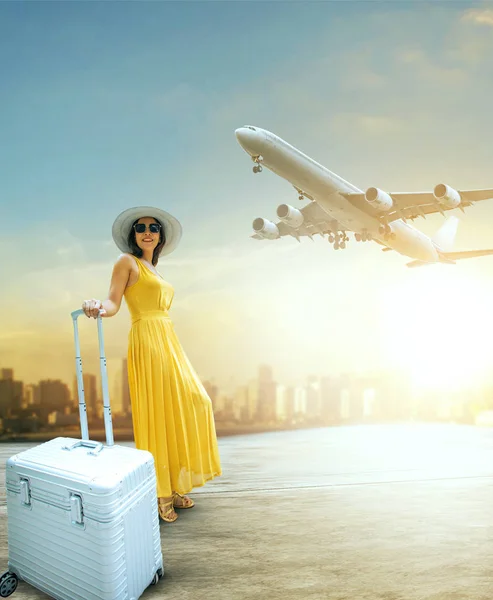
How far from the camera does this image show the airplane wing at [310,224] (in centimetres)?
1041

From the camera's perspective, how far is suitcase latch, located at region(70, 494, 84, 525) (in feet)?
5.19

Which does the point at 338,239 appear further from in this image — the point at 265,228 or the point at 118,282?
the point at 118,282

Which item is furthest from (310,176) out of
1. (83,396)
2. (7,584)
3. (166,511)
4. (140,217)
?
(7,584)

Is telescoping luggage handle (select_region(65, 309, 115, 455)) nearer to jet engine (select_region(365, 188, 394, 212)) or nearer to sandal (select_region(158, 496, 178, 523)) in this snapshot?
sandal (select_region(158, 496, 178, 523))

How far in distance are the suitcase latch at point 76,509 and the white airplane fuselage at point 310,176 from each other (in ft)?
24.4

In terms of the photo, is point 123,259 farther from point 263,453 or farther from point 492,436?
point 492,436

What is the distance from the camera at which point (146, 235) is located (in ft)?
8.50

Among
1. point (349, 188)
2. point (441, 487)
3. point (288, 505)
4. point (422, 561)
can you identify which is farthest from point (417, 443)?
point (349, 188)

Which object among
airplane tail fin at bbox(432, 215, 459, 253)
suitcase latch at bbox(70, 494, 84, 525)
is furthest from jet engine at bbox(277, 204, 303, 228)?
suitcase latch at bbox(70, 494, 84, 525)

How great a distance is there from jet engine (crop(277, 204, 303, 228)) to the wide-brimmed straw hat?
22.5ft

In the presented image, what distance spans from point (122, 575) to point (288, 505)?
4.13ft

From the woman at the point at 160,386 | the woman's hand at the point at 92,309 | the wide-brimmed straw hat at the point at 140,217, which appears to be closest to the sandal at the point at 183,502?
the woman at the point at 160,386

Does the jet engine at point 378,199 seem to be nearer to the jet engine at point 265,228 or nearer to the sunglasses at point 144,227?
the jet engine at point 265,228

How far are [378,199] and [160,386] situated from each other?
278 inches
